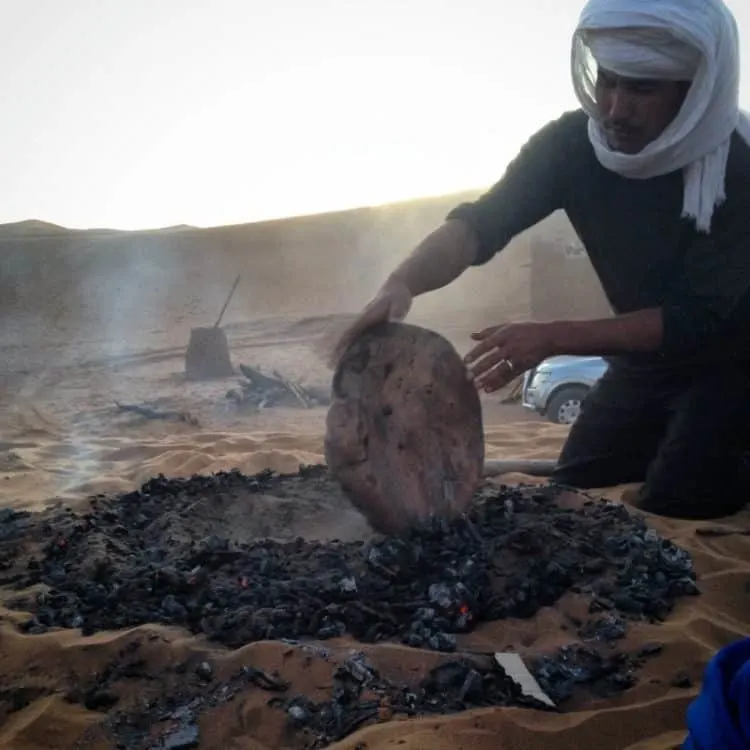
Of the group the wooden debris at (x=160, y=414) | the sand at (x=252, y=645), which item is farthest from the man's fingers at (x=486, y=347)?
the wooden debris at (x=160, y=414)

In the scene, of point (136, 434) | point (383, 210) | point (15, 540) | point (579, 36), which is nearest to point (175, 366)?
point (136, 434)

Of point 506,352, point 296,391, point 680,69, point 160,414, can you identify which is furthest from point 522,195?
point 296,391

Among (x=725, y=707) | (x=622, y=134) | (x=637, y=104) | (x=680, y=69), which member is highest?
(x=680, y=69)

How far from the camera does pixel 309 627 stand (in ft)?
8.83

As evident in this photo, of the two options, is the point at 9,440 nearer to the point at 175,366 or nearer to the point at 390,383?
the point at 390,383

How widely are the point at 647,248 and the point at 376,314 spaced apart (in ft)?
4.63

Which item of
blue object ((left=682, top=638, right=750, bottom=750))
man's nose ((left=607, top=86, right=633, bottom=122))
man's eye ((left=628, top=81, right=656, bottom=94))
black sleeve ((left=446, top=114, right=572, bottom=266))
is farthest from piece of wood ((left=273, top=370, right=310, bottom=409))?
blue object ((left=682, top=638, right=750, bottom=750))

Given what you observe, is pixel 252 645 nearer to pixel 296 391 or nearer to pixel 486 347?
pixel 486 347

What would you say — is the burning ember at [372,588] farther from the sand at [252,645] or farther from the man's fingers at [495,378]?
the man's fingers at [495,378]

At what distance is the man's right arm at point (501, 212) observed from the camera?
3.92 meters

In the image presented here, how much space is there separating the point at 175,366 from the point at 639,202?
12.2 meters

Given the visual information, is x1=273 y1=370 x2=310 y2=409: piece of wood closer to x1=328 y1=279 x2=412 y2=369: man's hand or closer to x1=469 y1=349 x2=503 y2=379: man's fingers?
x1=328 y1=279 x2=412 y2=369: man's hand

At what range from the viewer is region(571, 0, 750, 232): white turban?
11.0 ft

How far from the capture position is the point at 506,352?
3135 millimetres
